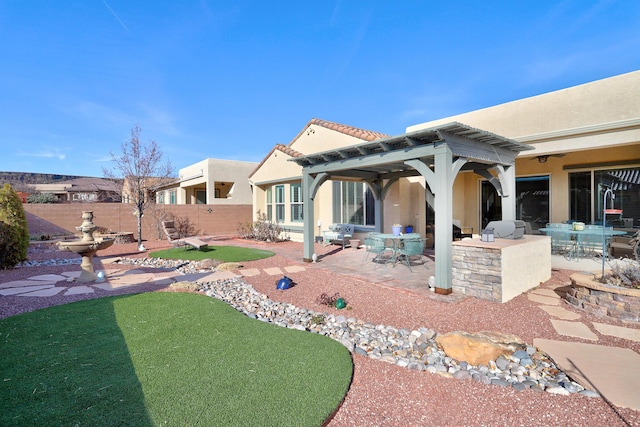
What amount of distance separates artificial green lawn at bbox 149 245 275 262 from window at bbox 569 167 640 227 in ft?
35.3

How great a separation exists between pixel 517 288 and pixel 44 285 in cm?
1060

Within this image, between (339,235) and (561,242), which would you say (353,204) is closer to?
(339,235)

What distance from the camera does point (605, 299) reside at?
16.7 feet

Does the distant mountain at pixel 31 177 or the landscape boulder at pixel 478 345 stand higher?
the distant mountain at pixel 31 177

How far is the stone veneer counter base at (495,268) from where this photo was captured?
18.5ft

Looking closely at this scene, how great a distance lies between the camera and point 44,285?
7219 millimetres

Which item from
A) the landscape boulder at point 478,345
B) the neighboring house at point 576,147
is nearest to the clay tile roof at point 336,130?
the neighboring house at point 576,147

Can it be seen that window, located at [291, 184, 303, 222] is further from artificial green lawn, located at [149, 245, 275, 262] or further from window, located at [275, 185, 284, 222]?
artificial green lawn, located at [149, 245, 275, 262]

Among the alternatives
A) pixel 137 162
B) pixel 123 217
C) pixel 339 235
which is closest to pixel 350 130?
pixel 339 235

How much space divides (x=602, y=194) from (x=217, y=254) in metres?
13.2

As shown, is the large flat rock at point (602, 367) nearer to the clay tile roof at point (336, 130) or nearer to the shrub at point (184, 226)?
the clay tile roof at point (336, 130)

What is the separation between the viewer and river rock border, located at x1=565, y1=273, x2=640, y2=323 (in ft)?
15.8

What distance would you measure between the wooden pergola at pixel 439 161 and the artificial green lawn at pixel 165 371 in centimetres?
336

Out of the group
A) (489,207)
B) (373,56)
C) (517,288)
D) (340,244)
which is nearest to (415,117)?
(373,56)
